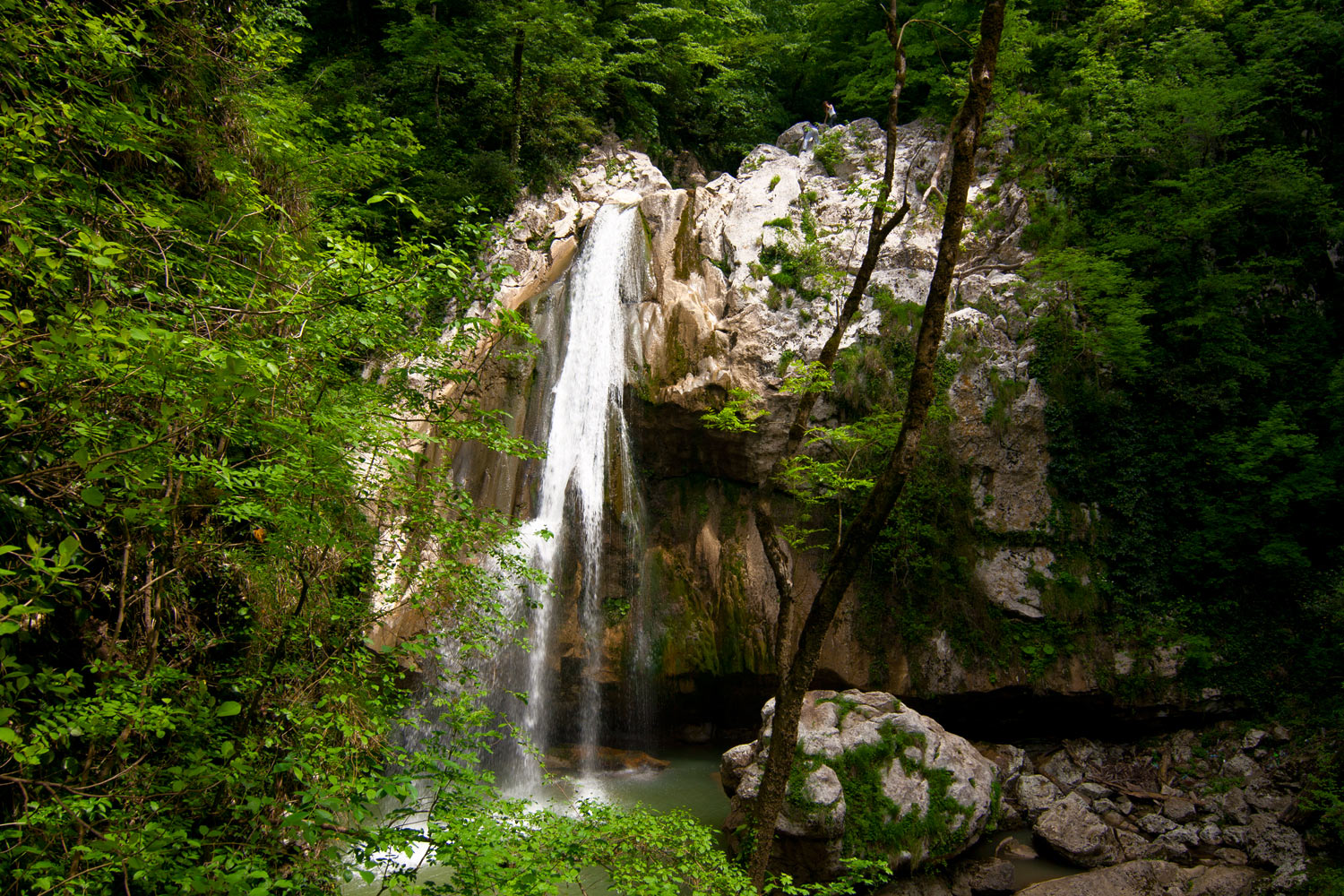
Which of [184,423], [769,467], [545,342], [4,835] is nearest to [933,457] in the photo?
[769,467]

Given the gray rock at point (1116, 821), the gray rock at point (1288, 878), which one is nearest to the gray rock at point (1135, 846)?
the gray rock at point (1116, 821)

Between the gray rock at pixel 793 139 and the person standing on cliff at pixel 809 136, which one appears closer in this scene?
the person standing on cliff at pixel 809 136

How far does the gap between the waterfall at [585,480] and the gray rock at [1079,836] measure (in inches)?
244

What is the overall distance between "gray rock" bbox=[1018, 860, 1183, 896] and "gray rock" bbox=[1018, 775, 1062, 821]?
4.96ft

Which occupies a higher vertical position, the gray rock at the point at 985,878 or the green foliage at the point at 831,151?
the green foliage at the point at 831,151

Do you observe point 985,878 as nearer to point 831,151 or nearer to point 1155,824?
point 1155,824

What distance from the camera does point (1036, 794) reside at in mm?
9133

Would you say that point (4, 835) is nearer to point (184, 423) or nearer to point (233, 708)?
point (233, 708)

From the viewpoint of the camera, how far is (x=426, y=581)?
4.76 meters

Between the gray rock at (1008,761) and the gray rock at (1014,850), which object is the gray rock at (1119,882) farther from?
the gray rock at (1008,761)

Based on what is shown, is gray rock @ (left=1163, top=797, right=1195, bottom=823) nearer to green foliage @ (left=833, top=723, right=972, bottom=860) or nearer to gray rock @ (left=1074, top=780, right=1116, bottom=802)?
gray rock @ (left=1074, top=780, right=1116, bottom=802)

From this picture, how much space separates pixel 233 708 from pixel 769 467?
964 centimetres

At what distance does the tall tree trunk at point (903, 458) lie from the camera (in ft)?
12.8

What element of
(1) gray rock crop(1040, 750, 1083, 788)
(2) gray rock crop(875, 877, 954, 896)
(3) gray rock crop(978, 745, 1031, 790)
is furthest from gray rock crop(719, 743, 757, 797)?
(1) gray rock crop(1040, 750, 1083, 788)
